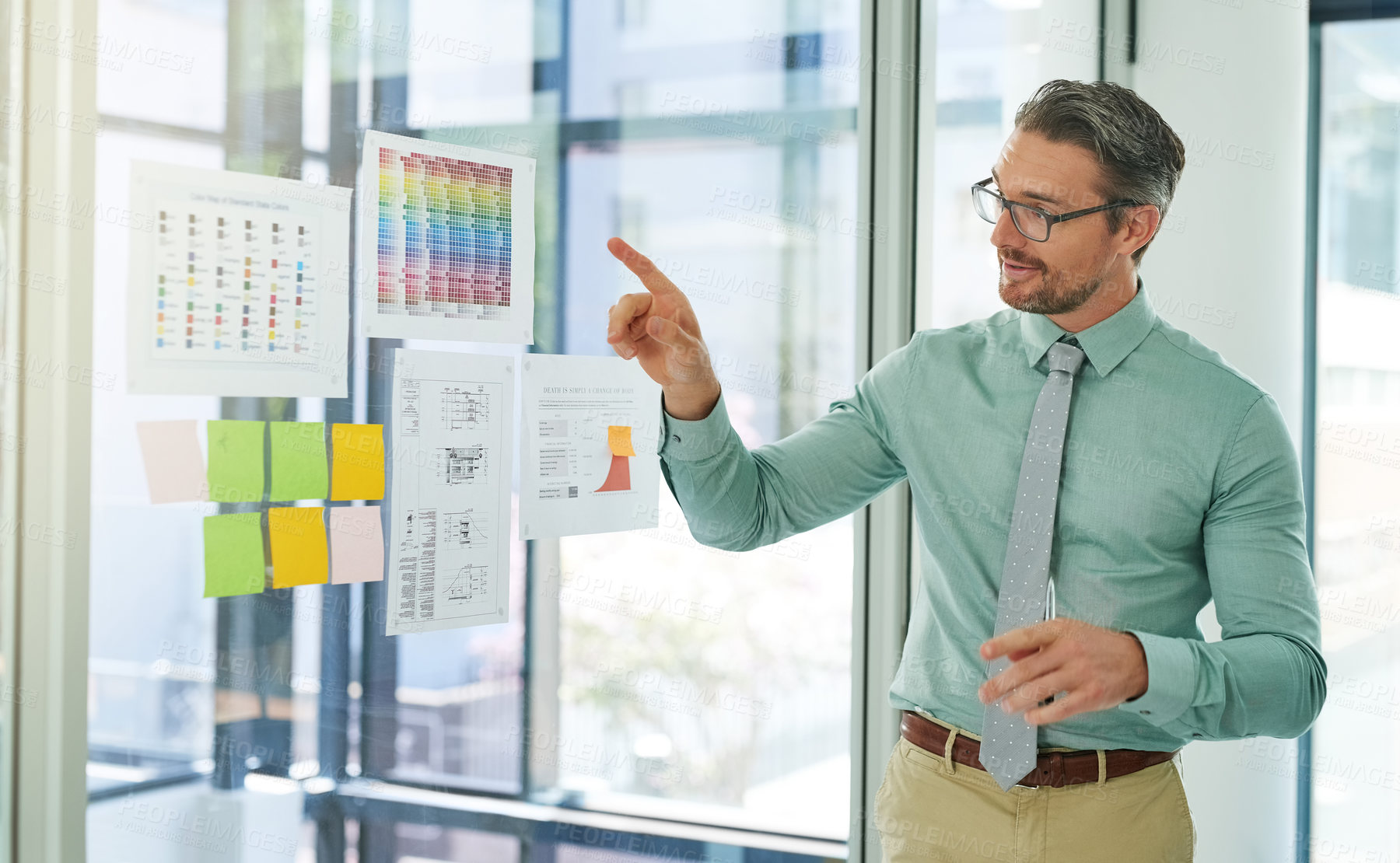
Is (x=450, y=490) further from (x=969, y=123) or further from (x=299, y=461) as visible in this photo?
(x=969, y=123)

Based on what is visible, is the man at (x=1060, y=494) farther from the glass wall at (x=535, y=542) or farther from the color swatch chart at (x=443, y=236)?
the glass wall at (x=535, y=542)

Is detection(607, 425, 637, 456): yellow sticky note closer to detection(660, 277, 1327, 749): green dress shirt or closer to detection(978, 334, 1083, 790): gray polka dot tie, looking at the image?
detection(660, 277, 1327, 749): green dress shirt

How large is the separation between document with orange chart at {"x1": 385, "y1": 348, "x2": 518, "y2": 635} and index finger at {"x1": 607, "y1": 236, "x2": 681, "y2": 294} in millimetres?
277

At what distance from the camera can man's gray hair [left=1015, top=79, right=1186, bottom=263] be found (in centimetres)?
167

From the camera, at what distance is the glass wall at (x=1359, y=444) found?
9.89 feet

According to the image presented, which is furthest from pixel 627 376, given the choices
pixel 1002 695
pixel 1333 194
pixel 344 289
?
pixel 1333 194

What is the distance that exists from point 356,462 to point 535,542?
34 centimetres

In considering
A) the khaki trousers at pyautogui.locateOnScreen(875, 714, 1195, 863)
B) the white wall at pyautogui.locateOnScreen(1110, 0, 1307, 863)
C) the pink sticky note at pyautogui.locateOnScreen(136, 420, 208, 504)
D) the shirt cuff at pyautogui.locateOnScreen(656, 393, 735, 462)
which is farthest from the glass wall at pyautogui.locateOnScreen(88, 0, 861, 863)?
the white wall at pyautogui.locateOnScreen(1110, 0, 1307, 863)

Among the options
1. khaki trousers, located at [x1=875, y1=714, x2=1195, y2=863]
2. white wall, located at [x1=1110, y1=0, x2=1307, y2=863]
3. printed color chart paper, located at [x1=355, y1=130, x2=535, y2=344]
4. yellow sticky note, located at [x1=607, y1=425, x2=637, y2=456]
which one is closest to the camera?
printed color chart paper, located at [x1=355, y1=130, x2=535, y2=344]

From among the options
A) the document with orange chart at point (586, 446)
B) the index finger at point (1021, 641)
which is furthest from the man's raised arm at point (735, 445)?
the index finger at point (1021, 641)

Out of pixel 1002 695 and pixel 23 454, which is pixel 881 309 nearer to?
pixel 1002 695

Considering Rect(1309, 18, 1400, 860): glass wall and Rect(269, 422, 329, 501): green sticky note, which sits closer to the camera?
Rect(269, 422, 329, 501): green sticky note

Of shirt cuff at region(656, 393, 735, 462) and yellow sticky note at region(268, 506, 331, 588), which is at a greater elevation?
shirt cuff at region(656, 393, 735, 462)

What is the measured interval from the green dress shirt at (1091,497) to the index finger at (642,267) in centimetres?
18
